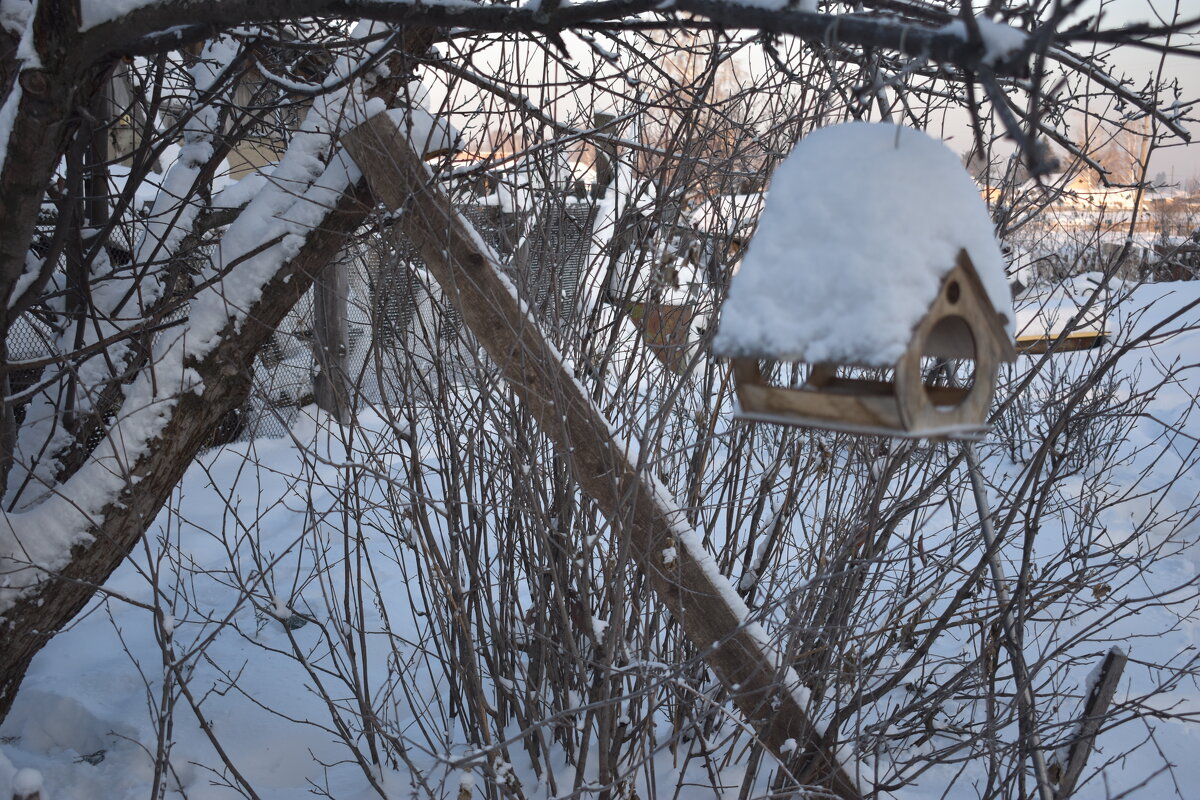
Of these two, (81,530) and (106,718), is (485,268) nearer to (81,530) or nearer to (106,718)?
(81,530)

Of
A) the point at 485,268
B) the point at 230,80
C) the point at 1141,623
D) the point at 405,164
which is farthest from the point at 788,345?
the point at 1141,623

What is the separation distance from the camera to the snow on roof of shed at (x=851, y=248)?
4.34 ft

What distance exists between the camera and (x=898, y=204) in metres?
1.36

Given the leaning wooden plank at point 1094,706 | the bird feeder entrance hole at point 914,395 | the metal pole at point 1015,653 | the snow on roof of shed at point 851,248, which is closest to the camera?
the snow on roof of shed at point 851,248

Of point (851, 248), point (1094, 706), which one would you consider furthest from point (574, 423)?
point (1094, 706)

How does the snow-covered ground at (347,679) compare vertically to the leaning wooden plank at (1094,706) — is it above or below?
above

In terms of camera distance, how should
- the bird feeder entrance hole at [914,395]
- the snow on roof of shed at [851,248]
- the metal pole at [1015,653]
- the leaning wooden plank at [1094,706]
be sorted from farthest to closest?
the leaning wooden plank at [1094,706] → the metal pole at [1015,653] → the bird feeder entrance hole at [914,395] → the snow on roof of shed at [851,248]

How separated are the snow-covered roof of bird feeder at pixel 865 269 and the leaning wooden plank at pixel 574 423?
1.02 m

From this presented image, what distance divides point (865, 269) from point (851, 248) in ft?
0.14

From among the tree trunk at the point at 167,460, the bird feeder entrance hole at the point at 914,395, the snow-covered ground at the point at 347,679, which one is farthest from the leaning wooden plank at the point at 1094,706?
the tree trunk at the point at 167,460

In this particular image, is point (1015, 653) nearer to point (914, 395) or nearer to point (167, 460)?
point (914, 395)

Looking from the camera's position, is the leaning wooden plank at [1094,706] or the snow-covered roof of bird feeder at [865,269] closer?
the snow-covered roof of bird feeder at [865,269]

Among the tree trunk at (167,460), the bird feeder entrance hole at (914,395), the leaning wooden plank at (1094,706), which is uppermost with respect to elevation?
the tree trunk at (167,460)

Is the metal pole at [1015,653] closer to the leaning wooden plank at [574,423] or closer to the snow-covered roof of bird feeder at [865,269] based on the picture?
the leaning wooden plank at [574,423]
